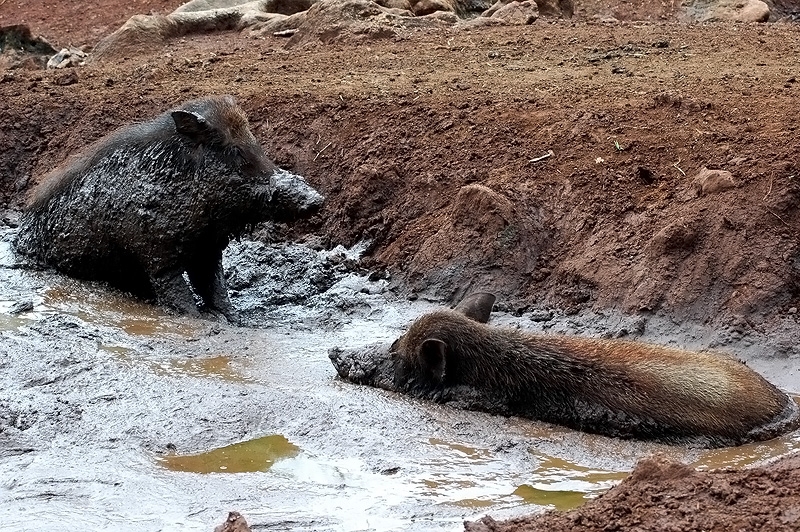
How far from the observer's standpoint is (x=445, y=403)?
655 cm

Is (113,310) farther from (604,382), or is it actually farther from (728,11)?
(728,11)

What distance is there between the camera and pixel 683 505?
3934 mm

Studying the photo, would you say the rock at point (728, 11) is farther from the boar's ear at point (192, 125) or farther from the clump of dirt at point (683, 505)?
the clump of dirt at point (683, 505)

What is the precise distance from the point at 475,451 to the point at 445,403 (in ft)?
2.92

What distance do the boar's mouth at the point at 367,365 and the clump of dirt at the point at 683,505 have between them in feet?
8.59

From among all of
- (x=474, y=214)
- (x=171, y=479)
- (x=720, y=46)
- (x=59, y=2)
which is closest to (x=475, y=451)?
(x=171, y=479)

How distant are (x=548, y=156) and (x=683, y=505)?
5.22 m

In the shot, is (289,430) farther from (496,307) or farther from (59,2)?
(59,2)

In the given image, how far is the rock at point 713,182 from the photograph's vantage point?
7691mm

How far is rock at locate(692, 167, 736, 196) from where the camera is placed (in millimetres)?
7691

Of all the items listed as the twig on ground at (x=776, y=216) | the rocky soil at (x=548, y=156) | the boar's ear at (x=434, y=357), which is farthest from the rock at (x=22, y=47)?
the twig on ground at (x=776, y=216)

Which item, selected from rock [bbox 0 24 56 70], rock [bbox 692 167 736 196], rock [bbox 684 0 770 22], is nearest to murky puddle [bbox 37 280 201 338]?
rock [bbox 692 167 736 196]

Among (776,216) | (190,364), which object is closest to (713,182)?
(776,216)

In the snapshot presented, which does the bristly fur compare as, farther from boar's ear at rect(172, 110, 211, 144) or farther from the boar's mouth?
boar's ear at rect(172, 110, 211, 144)
